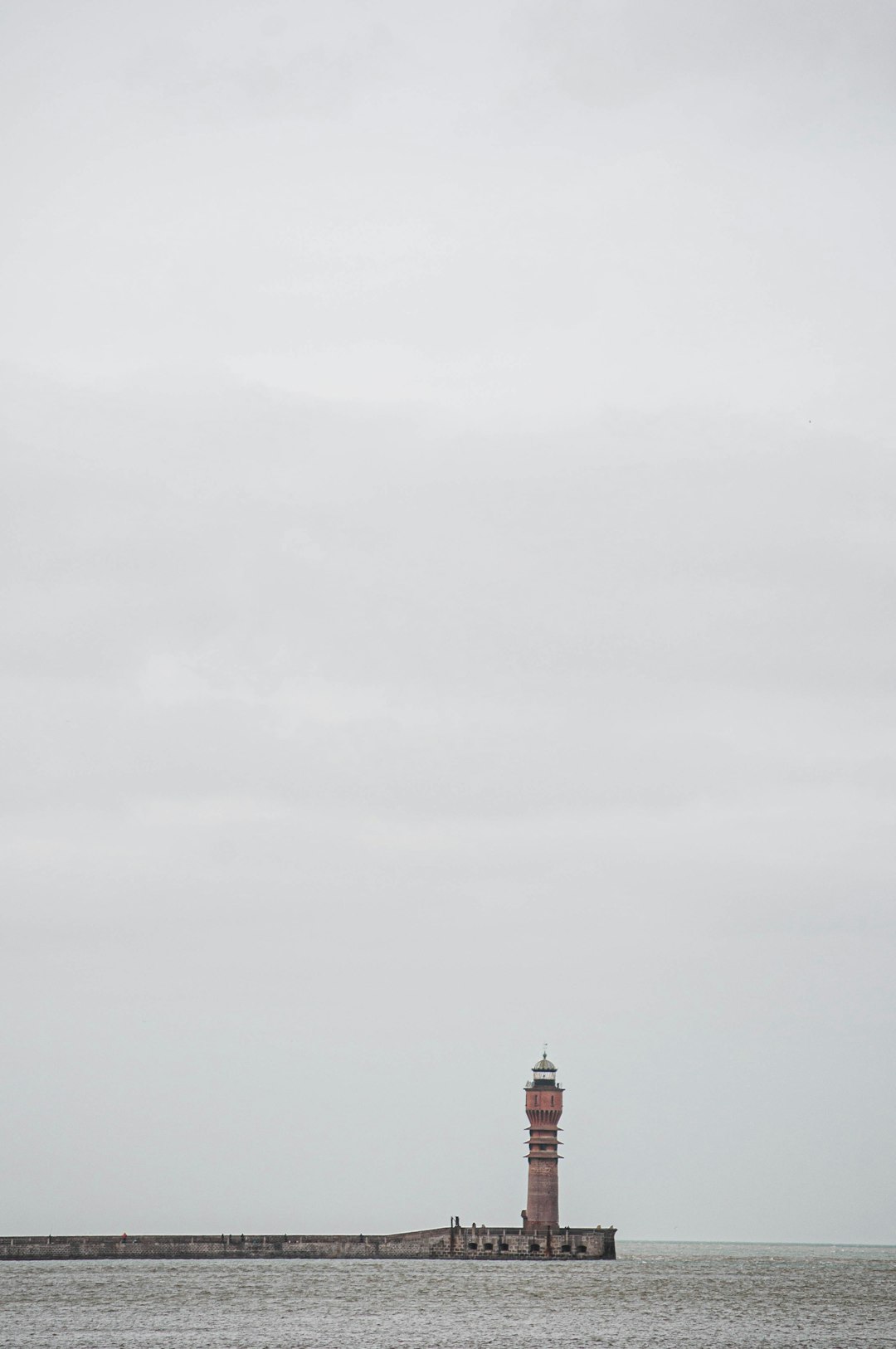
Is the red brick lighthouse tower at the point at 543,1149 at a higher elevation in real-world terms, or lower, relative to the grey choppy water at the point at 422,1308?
higher

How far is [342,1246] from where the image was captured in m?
137

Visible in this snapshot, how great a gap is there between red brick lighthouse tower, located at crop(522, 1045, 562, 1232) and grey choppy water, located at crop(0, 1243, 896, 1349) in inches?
169

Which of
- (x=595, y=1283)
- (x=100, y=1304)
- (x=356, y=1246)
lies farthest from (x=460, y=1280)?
(x=100, y=1304)

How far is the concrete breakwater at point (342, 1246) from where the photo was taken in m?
128

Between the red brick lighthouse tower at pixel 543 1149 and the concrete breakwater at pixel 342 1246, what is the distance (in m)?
2.51

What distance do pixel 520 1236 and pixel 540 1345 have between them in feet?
171

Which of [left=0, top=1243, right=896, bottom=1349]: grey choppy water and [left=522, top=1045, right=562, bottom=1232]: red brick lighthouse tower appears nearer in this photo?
[left=0, top=1243, right=896, bottom=1349]: grey choppy water

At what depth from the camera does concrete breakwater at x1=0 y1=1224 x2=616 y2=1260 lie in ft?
418

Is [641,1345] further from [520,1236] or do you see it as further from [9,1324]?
[520,1236]

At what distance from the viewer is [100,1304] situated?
94.6m

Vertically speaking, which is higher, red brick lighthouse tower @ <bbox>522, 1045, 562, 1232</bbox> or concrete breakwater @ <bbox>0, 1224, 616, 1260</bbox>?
red brick lighthouse tower @ <bbox>522, 1045, 562, 1232</bbox>

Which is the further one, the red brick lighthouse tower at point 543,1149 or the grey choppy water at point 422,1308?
the red brick lighthouse tower at point 543,1149

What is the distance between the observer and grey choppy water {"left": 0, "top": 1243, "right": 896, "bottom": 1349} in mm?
77625

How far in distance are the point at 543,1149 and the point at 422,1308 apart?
27159 mm
